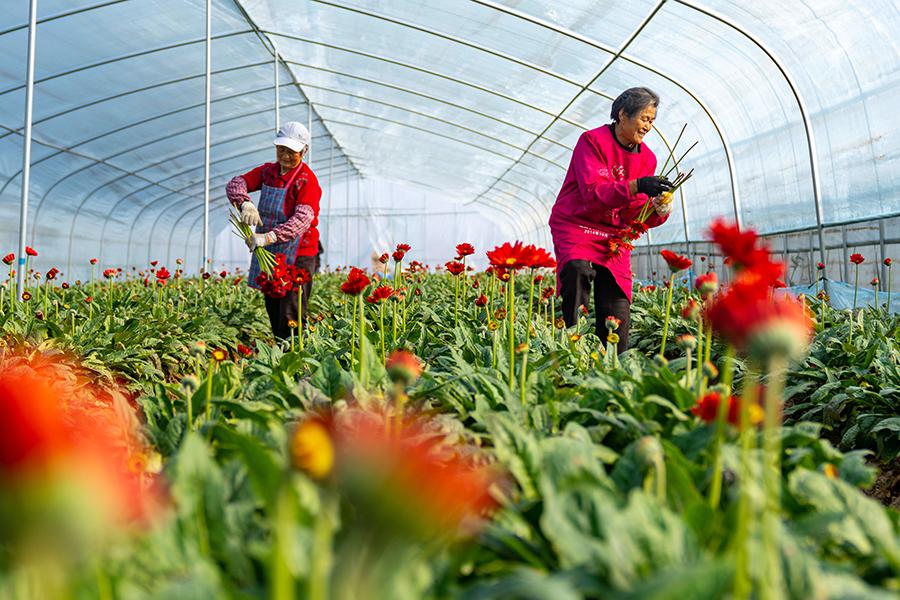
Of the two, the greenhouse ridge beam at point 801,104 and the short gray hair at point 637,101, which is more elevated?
the greenhouse ridge beam at point 801,104

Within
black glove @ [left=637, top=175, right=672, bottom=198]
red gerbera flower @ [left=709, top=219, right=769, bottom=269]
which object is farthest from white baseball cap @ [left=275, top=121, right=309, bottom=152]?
red gerbera flower @ [left=709, top=219, right=769, bottom=269]

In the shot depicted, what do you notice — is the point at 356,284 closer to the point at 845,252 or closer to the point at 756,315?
the point at 756,315

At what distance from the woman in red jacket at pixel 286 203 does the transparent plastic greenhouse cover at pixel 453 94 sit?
528 centimetres

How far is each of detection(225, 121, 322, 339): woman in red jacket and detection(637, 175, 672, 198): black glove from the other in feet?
6.56

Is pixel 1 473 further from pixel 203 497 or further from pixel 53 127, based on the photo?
pixel 53 127

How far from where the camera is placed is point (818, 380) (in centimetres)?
381

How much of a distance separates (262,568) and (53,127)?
1406cm

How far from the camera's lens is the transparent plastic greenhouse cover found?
750 cm

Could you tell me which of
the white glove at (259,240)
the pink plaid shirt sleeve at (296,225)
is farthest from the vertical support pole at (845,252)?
the white glove at (259,240)

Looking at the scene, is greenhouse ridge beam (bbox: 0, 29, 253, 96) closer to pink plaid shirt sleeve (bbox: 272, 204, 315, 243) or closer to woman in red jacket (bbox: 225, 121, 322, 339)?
woman in red jacket (bbox: 225, 121, 322, 339)

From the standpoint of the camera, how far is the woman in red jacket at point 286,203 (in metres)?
4.25

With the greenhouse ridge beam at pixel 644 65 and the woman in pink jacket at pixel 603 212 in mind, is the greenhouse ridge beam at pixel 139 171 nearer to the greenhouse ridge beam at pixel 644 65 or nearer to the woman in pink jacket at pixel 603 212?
the greenhouse ridge beam at pixel 644 65

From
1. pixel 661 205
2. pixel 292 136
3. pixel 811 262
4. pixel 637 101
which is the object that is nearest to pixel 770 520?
pixel 661 205

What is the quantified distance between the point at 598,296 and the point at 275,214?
79.7 inches
